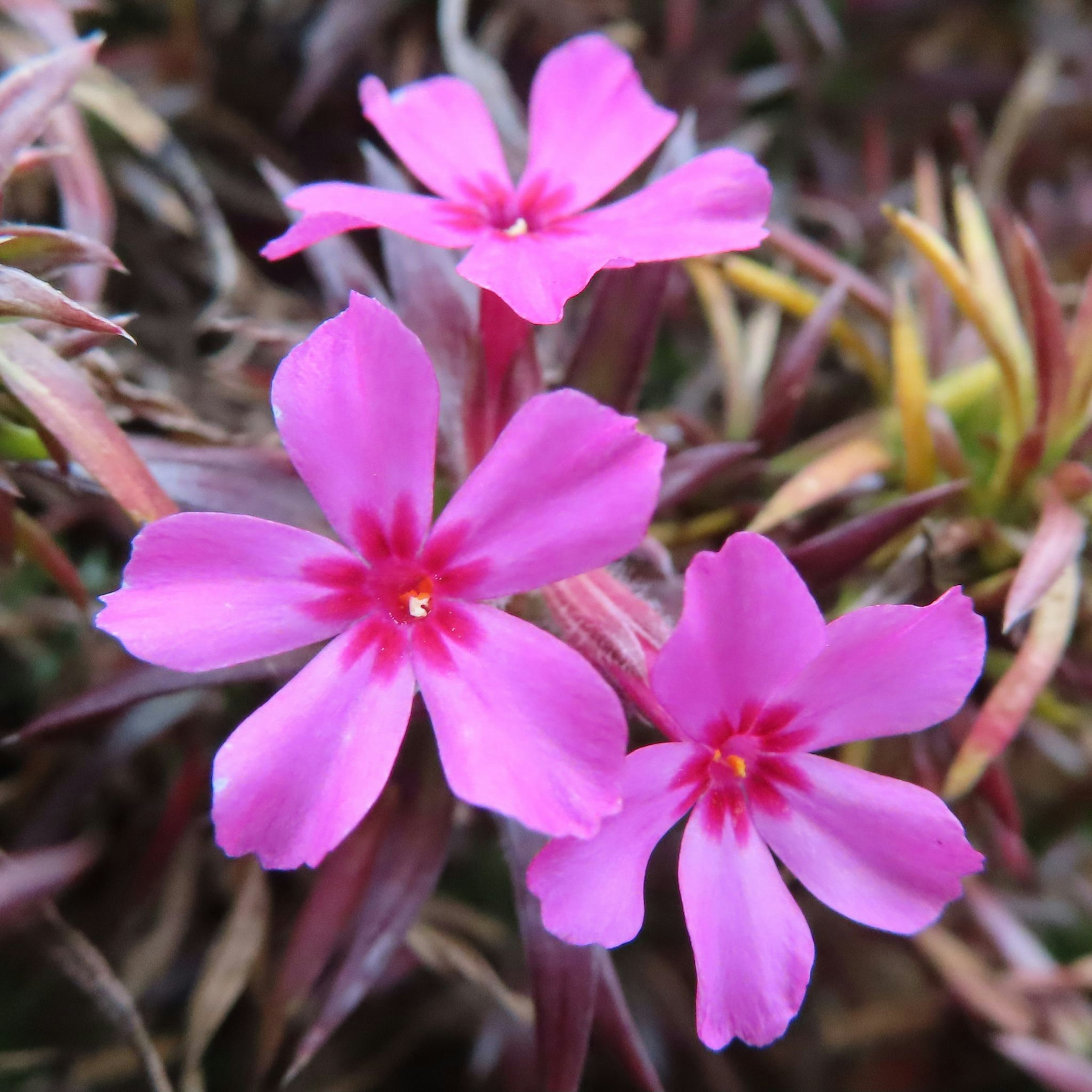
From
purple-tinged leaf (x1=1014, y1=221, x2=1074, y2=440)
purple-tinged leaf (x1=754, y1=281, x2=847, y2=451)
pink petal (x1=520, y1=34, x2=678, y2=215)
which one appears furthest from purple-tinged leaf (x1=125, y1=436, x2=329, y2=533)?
purple-tinged leaf (x1=1014, y1=221, x2=1074, y2=440)

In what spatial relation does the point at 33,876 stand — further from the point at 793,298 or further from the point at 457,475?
the point at 793,298

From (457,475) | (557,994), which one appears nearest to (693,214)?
(457,475)

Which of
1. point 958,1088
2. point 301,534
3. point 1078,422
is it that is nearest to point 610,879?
point 301,534

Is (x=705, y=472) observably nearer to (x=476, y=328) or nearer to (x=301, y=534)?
(x=476, y=328)

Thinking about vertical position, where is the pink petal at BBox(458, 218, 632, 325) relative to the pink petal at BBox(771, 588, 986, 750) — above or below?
above

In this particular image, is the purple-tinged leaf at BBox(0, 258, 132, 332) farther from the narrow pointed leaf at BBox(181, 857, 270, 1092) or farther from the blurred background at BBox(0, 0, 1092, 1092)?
the narrow pointed leaf at BBox(181, 857, 270, 1092)

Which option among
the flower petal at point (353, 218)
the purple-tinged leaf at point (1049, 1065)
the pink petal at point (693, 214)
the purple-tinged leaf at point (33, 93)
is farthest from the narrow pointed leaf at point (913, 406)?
the purple-tinged leaf at point (33, 93)
